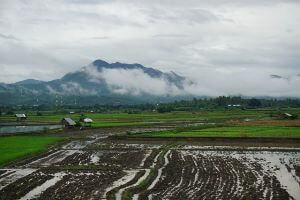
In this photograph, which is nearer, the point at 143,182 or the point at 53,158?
the point at 143,182

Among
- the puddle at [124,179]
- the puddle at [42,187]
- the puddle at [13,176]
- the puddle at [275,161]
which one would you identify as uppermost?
the puddle at [275,161]

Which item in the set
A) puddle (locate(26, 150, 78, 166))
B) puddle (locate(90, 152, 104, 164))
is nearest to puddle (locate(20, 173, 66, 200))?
puddle (locate(26, 150, 78, 166))

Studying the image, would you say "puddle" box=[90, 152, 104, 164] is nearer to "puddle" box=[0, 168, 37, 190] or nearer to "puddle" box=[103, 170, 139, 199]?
"puddle" box=[0, 168, 37, 190]

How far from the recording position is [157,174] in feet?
82.2

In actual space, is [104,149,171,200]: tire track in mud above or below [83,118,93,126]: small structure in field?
below

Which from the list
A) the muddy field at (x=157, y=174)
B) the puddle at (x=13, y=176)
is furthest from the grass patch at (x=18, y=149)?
the puddle at (x=13, y=176)

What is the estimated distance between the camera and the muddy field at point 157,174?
1989 cm

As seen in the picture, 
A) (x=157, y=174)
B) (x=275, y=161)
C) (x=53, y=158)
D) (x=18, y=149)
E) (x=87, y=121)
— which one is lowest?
(x=53, y=158)

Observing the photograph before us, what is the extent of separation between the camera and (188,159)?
102 ft

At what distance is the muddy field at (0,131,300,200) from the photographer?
65.3ft

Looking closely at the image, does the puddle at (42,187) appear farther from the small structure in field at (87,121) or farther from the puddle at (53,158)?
the small structure in field at (87,121)

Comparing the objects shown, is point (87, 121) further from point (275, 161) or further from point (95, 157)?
point (275, 161)

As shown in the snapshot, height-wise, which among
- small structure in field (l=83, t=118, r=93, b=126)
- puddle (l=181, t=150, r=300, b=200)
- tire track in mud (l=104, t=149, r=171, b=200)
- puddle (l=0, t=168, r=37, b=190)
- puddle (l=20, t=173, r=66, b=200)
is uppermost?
small structure in field (l=83, t=118, r=93, b=126)

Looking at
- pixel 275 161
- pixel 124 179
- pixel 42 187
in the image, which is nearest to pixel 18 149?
pixel 42 187
